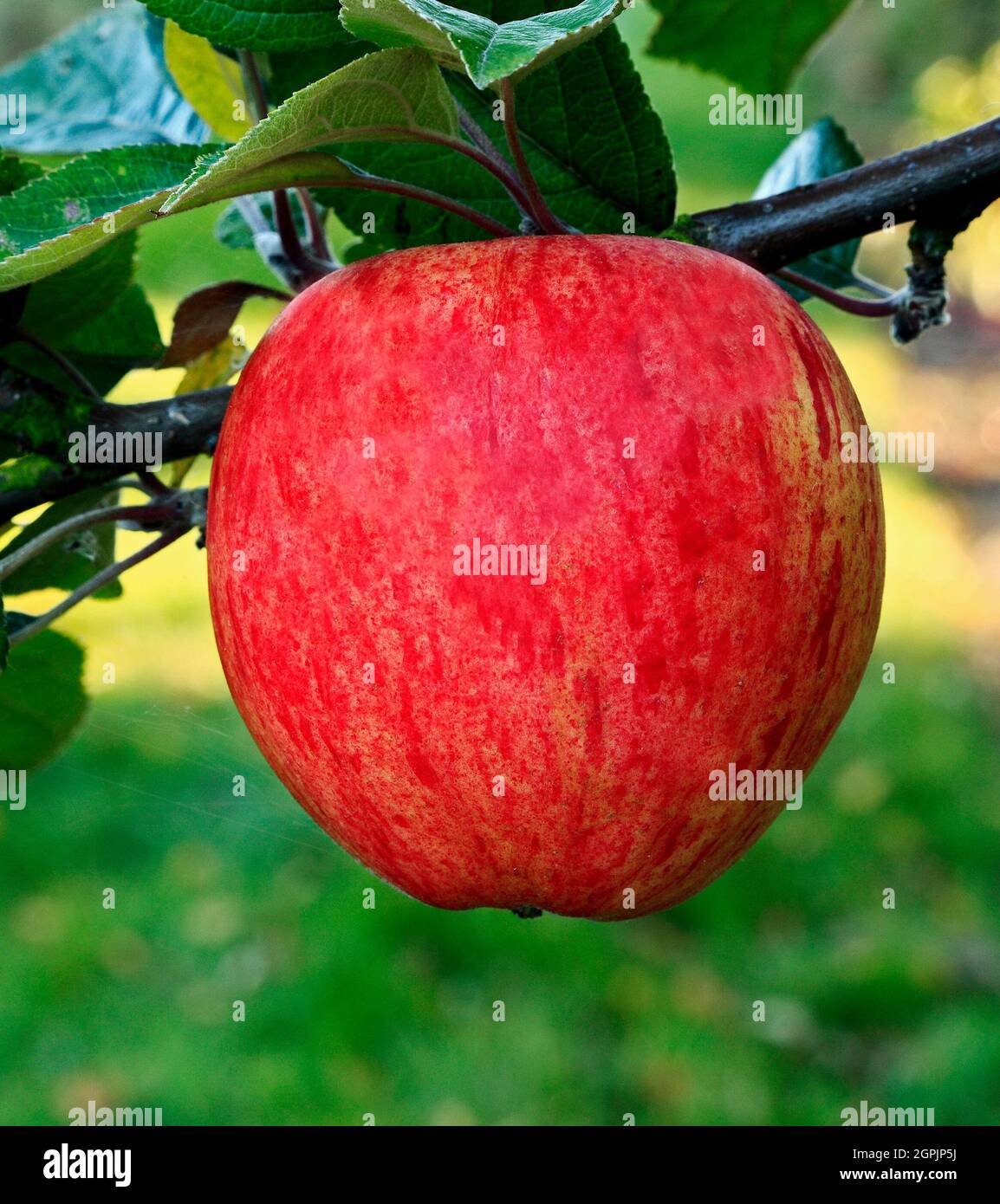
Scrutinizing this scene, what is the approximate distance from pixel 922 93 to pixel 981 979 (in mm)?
2628

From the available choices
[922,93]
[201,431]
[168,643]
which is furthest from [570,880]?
[922,93]

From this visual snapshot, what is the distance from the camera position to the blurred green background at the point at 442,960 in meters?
→ 1.77

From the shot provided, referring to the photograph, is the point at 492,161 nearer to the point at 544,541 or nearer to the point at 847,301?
the point at 544,541

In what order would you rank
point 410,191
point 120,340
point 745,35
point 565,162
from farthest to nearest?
point 745,35 → point 120,340 → point 565,162 → point 410,191

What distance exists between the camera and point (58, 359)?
27.1 inches

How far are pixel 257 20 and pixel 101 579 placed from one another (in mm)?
296

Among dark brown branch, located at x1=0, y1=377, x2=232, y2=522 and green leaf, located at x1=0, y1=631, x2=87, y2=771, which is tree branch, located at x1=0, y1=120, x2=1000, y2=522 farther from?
green leaf, located at x1=0, y1=631, x2=87, y2=771

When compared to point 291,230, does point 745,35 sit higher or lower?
higher

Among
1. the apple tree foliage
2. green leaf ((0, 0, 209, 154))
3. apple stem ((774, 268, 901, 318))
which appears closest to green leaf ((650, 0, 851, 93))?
the apple tree foliage

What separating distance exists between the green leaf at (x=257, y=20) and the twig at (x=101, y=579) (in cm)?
25
